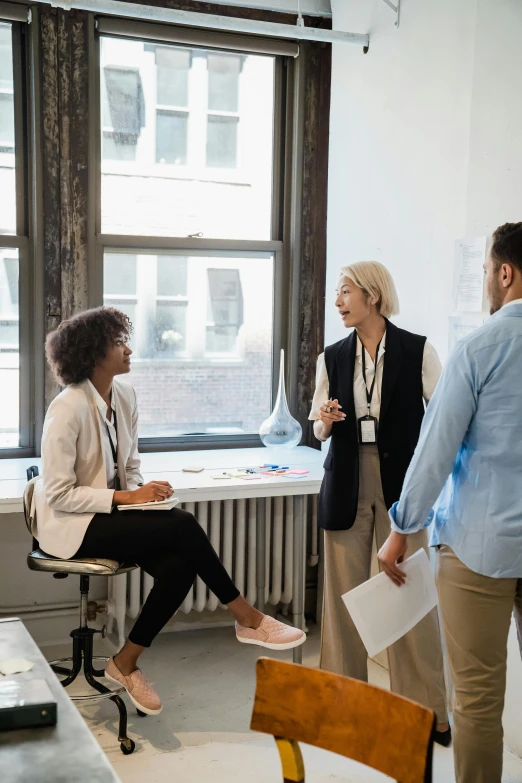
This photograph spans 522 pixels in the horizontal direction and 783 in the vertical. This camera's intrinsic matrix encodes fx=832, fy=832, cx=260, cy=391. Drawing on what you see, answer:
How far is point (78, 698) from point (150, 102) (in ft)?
8.17

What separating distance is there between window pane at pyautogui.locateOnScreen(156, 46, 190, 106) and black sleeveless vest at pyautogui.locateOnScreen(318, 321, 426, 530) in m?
1.69

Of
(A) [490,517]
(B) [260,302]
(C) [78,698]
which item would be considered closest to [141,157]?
(B) [260,302]

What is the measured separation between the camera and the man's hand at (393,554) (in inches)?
80.3

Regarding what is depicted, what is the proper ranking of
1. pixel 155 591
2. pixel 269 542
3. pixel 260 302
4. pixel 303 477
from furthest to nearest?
1. pixel 260 302
2. pixel 269 542
3. pixel 303 477
4. pixel 155 591

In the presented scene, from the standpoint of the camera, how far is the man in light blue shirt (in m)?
1.80

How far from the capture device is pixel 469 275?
2.76 m

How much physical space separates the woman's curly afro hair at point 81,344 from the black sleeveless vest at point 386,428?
2.63 feet

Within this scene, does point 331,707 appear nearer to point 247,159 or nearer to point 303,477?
point 303,477

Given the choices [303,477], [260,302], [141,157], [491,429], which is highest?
[141,157]

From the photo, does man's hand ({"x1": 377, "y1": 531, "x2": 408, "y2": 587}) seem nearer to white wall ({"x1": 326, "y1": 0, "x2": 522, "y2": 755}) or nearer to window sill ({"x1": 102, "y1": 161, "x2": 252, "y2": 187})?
white wall ({"x1": 326, "y1": 0, "x2": 522, "y2": 755})

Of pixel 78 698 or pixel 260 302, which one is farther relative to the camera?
pixel 260 302

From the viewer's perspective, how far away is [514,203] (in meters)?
2.56

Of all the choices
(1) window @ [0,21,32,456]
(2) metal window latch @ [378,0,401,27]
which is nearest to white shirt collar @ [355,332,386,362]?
(2) metal window latch @ [378,0,401,27]

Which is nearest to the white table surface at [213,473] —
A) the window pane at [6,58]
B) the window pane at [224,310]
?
the window pane at [224,310]
